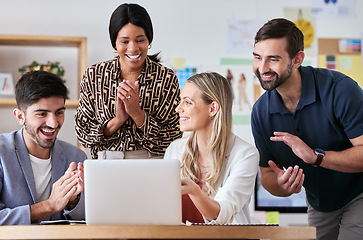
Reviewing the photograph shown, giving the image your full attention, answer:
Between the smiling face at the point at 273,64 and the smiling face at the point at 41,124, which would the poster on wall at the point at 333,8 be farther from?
the smiling face at the point at 41,124

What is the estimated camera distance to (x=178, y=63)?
4.07 meters

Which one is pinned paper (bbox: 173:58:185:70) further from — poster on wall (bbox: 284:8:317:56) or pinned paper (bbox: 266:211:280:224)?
pinned paper (bbox: 266:211:280:224)

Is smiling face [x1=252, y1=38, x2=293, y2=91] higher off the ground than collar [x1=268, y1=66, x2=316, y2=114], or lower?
higher

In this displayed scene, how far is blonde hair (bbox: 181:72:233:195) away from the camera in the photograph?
2.09m

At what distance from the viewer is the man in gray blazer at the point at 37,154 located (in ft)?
6.93

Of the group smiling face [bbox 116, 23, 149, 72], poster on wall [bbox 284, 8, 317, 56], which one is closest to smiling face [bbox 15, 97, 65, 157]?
smiling face [bbox 116, 23, 149, 72]

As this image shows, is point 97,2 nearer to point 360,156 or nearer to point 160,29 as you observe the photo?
point 160,29

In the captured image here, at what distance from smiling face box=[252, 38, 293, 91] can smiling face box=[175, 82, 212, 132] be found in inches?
10.8

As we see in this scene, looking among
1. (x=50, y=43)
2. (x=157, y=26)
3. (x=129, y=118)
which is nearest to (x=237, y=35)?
(x=157, y=26)

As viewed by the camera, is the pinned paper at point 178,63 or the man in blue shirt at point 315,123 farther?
the pinned paper at point 178,63

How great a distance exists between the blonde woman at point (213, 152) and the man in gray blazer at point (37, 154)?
484 mm

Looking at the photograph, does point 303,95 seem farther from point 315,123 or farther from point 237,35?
point 237,35

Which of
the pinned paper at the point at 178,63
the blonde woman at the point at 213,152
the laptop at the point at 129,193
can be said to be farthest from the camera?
the pinned paper at the point at 178,63

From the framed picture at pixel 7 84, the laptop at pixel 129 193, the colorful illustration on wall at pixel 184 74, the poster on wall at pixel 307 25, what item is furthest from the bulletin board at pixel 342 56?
the laptop at pixel 129 193
